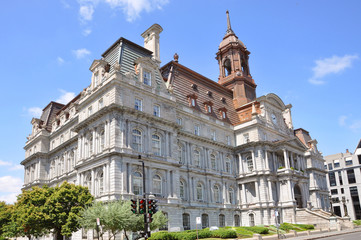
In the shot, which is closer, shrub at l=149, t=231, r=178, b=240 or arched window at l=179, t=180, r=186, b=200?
shrub at l=149, t=231, r=178, b=240

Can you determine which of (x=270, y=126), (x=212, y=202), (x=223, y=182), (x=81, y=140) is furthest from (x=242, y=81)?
(x=81, y=140)

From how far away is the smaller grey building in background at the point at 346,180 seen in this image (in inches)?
3880

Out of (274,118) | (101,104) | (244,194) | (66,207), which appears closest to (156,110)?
(101,104)

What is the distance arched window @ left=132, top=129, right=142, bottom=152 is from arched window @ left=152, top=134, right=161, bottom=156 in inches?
85.1

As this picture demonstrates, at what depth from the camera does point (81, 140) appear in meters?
43.9

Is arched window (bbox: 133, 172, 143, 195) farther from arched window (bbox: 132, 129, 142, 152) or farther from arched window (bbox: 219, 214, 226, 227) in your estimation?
arched window (bbox: 219, 214, 226, 227)

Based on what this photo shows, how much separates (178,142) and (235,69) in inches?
1052

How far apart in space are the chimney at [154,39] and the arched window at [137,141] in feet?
53.5

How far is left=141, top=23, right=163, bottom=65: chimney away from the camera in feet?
172

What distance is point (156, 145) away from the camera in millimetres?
41844

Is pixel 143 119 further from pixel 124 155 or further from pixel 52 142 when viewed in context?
pixel 52 142

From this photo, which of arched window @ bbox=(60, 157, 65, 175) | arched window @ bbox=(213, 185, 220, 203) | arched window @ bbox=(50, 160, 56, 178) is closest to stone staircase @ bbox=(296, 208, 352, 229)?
arched window @ bbox=(213, 185, 220, 203)

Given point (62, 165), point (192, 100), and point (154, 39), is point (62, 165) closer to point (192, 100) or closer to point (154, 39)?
point (192, 100)

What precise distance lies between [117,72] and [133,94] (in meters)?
3.34
